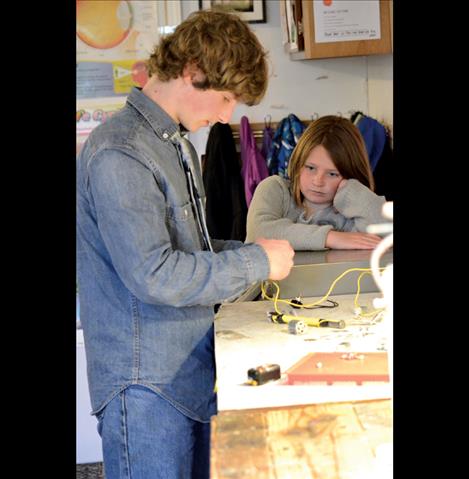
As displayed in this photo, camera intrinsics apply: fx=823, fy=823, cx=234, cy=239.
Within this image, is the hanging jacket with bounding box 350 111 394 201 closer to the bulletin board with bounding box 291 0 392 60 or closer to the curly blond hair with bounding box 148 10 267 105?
the bulletin board with bounding box 291 0 392 60

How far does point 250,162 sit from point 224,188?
0.62 ft

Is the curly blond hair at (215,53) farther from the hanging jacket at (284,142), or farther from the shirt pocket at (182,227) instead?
the hanging jacket at (284,142)

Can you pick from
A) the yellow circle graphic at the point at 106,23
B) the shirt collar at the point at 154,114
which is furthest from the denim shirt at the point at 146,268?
the yellow circle graphic at the point at 106,23

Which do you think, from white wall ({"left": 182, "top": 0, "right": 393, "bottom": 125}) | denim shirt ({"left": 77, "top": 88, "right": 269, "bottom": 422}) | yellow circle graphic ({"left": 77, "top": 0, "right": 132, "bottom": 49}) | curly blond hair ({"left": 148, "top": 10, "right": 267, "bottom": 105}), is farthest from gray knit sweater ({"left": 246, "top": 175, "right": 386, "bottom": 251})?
yellow circle graphic ({"left": 77, "top": 0, "right": 132, "bottom": 49})

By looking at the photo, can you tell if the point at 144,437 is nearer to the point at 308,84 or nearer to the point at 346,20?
the point at 346,20

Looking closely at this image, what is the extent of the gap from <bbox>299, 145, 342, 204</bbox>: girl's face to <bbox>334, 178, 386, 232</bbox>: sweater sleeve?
0.06 meters

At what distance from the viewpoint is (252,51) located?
177 centimetres

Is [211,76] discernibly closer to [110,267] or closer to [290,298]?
[110,267]

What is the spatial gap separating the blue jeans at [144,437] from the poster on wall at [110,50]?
2702mm

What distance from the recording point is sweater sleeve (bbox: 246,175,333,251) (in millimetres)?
2664

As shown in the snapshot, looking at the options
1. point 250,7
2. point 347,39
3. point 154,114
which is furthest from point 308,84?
point 154,114

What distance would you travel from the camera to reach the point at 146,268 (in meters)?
1.61

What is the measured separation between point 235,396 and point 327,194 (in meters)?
1.61
